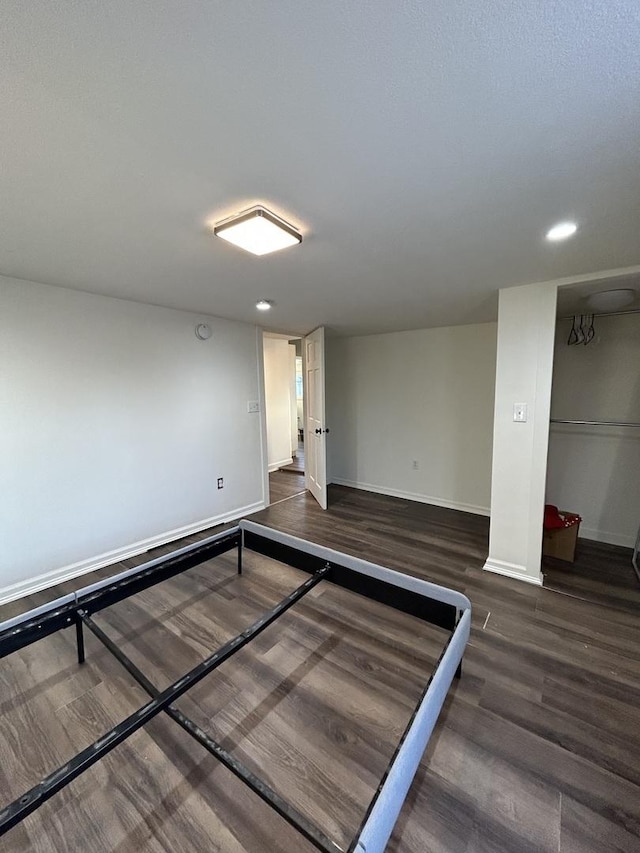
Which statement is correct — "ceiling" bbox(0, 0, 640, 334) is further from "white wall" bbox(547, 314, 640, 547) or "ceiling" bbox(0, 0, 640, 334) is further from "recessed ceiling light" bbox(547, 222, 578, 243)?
"white wall" bbox(547, 314, 640, 547)

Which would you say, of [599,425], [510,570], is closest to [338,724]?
[510,570]

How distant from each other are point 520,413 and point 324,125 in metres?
2.29

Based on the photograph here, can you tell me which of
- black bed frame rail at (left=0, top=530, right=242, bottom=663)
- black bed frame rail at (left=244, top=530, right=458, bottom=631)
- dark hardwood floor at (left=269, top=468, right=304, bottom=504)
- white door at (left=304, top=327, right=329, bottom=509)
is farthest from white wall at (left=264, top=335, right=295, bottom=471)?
black bed frame rail at (left=0, top=530, right=242, bottom=663)

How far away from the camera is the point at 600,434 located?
10.7 ft

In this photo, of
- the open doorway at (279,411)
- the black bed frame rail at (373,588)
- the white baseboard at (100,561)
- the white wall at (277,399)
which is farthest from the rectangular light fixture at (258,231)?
the white wall at (277,399)

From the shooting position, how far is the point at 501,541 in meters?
2.72

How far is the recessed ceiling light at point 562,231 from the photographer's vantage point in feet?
5.17

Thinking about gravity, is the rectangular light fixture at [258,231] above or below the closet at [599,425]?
above

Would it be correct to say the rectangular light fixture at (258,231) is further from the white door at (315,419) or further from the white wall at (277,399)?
the white wall at (277,399)

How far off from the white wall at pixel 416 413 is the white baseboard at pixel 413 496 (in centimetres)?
1

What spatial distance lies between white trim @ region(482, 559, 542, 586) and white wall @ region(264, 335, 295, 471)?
12.6ft

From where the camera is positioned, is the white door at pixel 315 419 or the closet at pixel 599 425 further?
the white door at pixel 315 419

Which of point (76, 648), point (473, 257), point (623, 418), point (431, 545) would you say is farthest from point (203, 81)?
point (623, 418)

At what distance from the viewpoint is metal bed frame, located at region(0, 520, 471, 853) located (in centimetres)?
91
